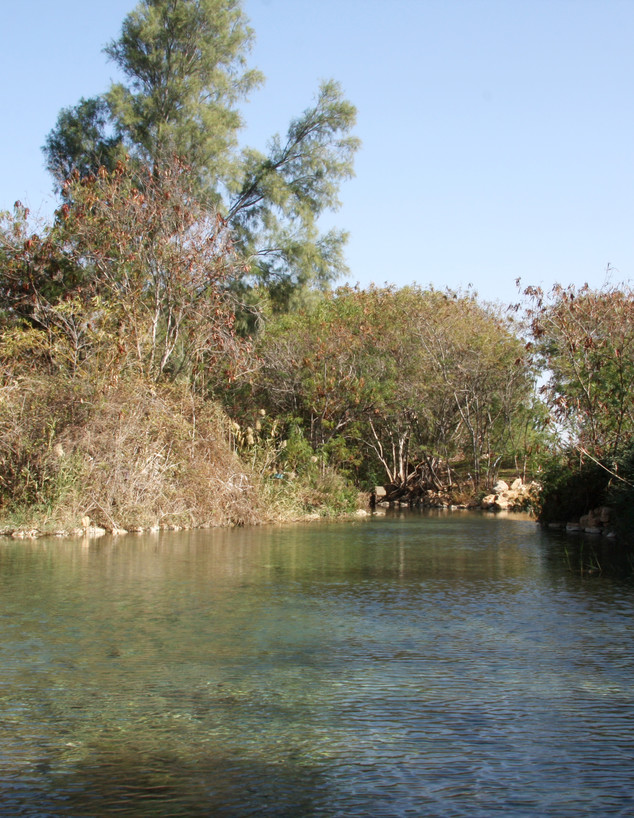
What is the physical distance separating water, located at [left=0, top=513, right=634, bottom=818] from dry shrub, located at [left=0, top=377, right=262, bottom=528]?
19.6 ft

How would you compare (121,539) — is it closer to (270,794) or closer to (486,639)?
(486,639)

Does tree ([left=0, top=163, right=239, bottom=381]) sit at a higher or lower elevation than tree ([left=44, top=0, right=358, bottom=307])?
lower

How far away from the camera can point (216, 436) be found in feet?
70.7

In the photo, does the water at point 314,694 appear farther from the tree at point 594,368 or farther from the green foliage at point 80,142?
the green foliage at point 80,142

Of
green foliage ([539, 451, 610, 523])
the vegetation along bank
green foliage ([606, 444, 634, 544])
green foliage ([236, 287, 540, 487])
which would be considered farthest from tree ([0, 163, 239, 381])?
green foliage ([606, 444, 634, 544])

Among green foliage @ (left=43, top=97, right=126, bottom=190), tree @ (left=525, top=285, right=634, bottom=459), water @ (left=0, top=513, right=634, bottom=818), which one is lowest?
water @ (left=0, top=513, right=634, bottom=818)

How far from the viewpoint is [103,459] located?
18.1 metres

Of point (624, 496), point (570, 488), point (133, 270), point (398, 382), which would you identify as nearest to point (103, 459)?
point (133, 270)

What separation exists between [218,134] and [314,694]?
25680 millimetres

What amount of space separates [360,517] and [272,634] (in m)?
17.4

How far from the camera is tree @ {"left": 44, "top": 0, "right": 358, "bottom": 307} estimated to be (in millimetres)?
29406

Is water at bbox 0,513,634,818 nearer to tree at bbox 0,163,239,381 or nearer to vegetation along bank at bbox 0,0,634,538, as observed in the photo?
vegetation along bank at bbox 0,0,634,538

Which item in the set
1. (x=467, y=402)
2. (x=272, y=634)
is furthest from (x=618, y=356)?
(x=467, y=402)

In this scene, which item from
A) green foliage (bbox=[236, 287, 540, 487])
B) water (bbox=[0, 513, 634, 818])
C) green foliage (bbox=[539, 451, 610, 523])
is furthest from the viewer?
green foliage (bbox=[236, 287, 540, 487])
